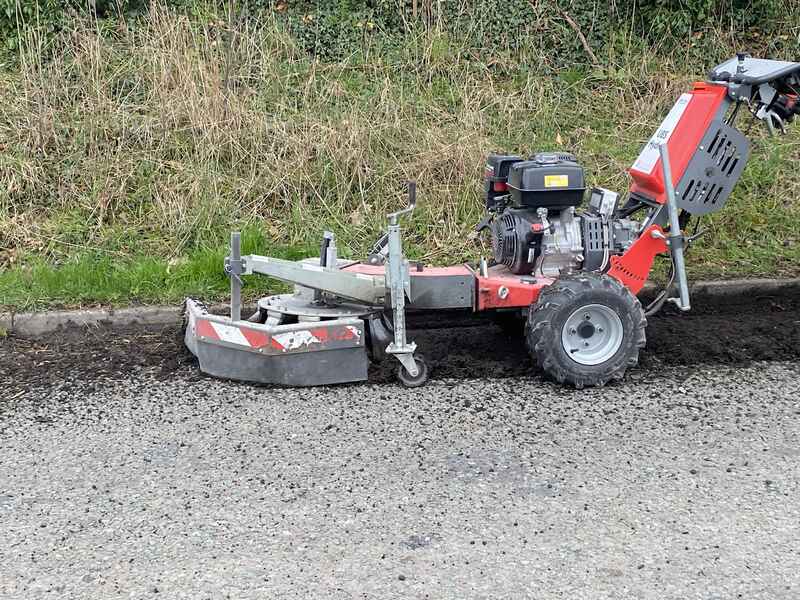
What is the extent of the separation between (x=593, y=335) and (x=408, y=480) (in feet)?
5.38

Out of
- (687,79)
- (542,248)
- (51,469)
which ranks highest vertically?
(687,79)

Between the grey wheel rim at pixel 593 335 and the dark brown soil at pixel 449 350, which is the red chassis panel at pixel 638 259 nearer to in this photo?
the grey wheel rim at pixel 593 335

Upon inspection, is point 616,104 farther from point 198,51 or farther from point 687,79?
point 198,51

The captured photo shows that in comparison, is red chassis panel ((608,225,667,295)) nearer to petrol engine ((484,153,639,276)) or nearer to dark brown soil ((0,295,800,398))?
petrol engine ((484,153,639,276))

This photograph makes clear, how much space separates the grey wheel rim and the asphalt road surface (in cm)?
22

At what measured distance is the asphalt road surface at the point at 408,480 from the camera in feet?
12.3

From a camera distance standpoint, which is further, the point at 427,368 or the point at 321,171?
the point at 321,171

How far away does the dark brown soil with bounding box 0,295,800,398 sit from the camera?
589cm

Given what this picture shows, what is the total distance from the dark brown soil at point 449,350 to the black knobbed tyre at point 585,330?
0.41m

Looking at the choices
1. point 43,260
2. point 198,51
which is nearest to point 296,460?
point 43,260

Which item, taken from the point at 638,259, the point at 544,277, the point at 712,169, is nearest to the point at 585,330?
the point at 544,277

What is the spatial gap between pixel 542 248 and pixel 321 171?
3.16 metres

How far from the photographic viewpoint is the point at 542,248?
5730 mm

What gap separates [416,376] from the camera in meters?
5.61
